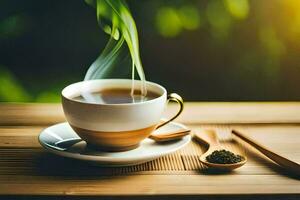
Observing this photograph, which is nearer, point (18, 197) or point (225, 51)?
point (18, 197)

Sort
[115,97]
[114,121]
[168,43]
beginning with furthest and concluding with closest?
1. [168,43]
2. [115,97]
3. [114,121]

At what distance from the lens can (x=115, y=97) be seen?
0.92 m

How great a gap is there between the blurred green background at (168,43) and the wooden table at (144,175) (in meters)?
0.20

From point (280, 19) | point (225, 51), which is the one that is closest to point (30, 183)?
point (225, 51)

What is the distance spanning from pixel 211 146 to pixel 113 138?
192 mm

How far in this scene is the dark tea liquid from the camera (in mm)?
894

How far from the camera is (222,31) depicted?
122 centimetres

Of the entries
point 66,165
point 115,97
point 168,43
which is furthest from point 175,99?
point 168,43

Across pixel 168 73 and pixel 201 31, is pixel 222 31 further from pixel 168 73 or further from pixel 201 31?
pixel 168 73

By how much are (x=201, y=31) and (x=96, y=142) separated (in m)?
0.49

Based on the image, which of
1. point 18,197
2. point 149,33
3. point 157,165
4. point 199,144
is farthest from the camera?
point 149,33

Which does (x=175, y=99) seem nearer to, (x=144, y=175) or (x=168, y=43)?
(x=144, y=175)

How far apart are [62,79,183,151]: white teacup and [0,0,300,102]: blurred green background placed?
0.37m

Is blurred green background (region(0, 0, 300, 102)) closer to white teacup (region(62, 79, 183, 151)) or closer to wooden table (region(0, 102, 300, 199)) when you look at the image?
wooden table (region(0, 102, 300, 199))
